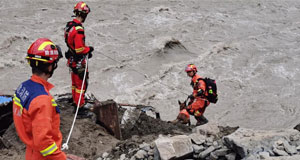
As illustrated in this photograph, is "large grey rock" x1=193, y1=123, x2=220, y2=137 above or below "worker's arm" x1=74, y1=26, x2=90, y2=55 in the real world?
below

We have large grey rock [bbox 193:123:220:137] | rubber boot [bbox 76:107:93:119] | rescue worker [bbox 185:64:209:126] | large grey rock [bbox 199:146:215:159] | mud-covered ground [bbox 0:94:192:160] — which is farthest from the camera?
rescue worker [bbox 185:64:209:126]

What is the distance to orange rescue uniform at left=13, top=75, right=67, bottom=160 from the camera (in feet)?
8.63

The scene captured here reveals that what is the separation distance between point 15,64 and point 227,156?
949 centimetres

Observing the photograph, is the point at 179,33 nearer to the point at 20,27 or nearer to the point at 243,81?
the point at 243,81

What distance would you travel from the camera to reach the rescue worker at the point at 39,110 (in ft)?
8.65

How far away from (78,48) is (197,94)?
3.21m

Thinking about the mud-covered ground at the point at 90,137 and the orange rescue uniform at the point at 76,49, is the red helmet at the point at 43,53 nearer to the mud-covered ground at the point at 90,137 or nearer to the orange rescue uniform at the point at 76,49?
the mud-covered ground at the point at 90,137

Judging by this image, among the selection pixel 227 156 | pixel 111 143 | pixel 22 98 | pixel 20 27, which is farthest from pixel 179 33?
pixel 22 98

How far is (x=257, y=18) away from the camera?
17.6 metres

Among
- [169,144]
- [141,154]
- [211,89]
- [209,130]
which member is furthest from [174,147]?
[211,89]

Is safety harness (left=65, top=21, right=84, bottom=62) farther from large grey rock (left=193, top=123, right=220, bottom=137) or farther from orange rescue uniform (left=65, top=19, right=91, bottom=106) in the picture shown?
large grey rock (left=193, top=123, right=220, bottom=137)

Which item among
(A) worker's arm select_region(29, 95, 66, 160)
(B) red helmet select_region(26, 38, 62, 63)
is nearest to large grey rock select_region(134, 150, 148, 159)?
(A) worker's arm select_region(29, 95, 66, 160)

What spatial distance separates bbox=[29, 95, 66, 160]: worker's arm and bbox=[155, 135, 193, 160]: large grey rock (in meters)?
2.00

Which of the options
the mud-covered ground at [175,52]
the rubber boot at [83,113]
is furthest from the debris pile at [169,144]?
the mud-covered ground at [175,52]
